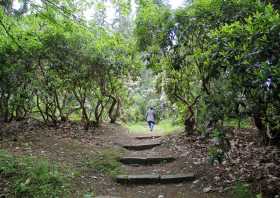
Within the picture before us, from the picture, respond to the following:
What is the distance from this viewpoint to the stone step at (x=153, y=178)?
24.2 ft

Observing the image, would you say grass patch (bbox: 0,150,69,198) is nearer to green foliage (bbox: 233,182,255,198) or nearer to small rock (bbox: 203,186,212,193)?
small rock (bbox: 203,186,212,193)

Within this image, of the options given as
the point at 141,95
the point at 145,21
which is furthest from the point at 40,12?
the point at 141,95

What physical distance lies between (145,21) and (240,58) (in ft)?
20.0

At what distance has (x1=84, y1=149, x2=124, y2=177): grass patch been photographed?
8.23 meters

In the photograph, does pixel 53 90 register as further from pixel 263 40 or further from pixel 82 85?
pixel 263 40

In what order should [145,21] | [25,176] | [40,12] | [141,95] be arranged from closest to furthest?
[25,176], [40,12], [145,21], [141,95]

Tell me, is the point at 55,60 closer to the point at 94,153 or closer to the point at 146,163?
the point at 94,153

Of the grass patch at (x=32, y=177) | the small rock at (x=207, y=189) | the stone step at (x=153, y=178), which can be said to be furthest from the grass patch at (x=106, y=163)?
the small rock at (x=207, y=189)

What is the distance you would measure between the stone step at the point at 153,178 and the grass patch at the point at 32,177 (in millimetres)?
1364

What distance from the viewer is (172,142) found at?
36.4 feet

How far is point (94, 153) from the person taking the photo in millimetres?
9453

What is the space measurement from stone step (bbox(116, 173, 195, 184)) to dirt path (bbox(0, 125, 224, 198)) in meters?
0.14

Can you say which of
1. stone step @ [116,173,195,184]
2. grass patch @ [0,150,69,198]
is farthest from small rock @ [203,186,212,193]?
grass patch @ [0,150,69,198]

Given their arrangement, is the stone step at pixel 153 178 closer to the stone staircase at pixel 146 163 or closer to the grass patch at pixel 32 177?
the stone staircase at pixel 146 163
